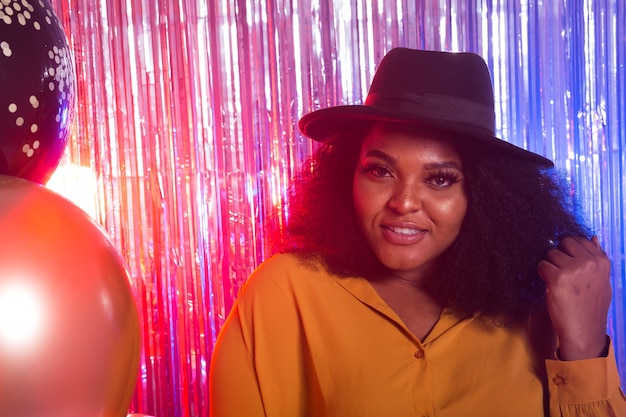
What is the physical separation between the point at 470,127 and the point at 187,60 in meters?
1.11

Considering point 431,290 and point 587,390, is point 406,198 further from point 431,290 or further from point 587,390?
point 587,390

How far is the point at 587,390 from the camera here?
128 cm

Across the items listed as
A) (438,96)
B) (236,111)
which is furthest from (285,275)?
(236,111)

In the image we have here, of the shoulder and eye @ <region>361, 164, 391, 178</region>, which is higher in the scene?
eye @ <region>361, 164, 391, 178</region>

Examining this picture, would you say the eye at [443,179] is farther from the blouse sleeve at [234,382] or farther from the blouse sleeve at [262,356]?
the blouse sleeve at [234,382]

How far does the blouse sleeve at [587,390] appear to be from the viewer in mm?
1273

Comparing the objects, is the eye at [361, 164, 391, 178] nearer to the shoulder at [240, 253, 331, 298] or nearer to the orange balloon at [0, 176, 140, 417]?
the shoulder at [240, 253, 331, 298]

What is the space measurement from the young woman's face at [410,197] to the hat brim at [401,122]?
0.17 feet

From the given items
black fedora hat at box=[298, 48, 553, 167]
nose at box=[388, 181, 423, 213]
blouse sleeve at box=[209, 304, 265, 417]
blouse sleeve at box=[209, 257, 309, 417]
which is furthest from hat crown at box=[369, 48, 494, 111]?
blouse sleeve at box=[209, 304, 265, 417]

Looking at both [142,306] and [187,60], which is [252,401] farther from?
[187,60]

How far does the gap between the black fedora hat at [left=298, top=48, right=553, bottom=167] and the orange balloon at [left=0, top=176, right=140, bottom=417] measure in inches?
26.9

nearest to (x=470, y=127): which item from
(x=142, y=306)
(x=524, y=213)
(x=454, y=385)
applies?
(x=524, y=213)

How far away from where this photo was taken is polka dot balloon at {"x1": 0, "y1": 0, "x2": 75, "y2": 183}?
2.58 feet

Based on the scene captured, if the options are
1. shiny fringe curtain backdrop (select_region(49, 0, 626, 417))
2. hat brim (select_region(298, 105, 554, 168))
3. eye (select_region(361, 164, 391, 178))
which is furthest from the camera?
shiny fringe curtain backdrop (select_region(49, 0, 626, 417))
